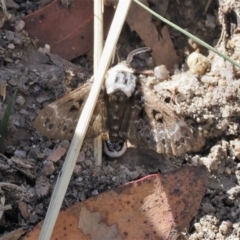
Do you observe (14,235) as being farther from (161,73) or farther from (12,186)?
(161,73)

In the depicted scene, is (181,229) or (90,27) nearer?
(181,229)

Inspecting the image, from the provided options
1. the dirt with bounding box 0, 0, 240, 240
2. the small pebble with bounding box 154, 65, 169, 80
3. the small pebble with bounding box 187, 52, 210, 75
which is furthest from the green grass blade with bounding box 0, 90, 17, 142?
the small pebble with bounding box 187, 52, 210, 75

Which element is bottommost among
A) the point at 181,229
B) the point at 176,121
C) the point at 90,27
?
the point at 181,229

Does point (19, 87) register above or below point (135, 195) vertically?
above

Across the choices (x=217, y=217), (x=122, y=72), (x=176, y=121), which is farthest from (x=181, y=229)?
(x=122, y=72)

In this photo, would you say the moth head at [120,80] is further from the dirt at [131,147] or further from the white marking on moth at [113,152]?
the white marking on moth at [113,152]

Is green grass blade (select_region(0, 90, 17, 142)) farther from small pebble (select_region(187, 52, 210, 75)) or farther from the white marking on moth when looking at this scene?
small pebble (select_region(187, 52, 210, 75))

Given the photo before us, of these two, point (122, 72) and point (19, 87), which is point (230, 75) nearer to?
point (122, 72)
